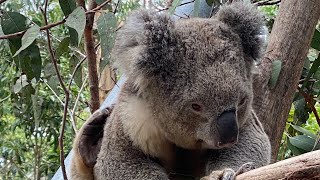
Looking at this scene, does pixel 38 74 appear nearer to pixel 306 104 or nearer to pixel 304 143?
pixel 304 143

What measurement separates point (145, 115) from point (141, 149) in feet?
0.43

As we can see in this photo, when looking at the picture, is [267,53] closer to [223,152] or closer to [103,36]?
[223,152]

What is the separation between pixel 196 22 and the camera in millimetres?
1963

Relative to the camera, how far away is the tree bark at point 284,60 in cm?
222


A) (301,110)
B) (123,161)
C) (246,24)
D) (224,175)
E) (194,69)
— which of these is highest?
(246,24)

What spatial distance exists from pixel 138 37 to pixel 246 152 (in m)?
0.57

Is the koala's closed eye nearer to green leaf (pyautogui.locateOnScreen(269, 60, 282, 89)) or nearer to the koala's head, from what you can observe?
the koala's head

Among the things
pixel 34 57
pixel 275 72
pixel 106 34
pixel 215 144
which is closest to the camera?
pixel 215 144

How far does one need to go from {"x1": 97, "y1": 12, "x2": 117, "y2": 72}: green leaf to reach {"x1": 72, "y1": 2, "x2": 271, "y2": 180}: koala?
0.04 m

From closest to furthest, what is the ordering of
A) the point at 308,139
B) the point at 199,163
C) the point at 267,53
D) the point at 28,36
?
the point at 28,36 < the point at 199,163 < the point at 267,53 < the point at 308,139

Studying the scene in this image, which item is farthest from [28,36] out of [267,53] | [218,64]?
[267,53]

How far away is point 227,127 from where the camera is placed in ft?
5.55

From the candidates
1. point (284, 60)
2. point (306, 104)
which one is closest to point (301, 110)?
point (306, 104)

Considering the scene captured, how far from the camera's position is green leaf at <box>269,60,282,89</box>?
2180 mm
